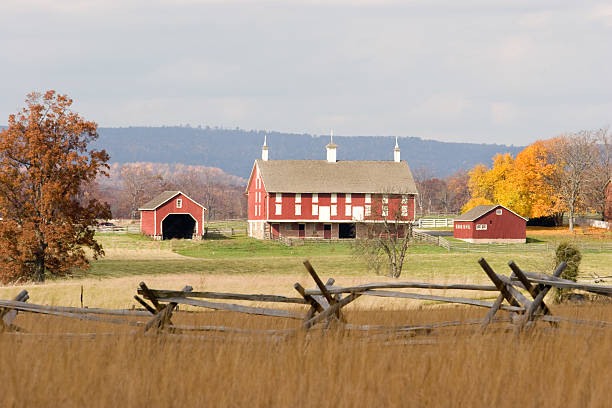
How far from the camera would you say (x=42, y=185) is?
3409 cm

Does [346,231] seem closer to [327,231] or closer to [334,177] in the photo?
[327,231]

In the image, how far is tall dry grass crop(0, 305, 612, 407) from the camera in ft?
20.4

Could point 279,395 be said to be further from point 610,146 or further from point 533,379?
point 610,146

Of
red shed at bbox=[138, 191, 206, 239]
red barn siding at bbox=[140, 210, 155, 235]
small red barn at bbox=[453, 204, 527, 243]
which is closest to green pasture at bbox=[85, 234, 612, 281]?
red barn siding at bbox=[140, 210, 155, 235]

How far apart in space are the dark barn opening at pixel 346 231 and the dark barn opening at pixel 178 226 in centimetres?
1591

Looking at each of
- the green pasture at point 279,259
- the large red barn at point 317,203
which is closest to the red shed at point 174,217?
the green pasture at point 279,259

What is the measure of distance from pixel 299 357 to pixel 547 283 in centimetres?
323

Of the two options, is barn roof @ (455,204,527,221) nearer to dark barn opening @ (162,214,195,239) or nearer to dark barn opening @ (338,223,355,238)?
dark barn opening @ (338,223,355,238)

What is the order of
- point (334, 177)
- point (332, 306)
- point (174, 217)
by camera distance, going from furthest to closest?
1. point (174, 217)
2. point (334, 177)
3. point (332, 306)

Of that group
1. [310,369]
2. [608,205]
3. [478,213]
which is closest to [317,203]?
[478,213]

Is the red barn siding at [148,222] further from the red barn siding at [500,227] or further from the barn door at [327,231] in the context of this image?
the red barn siding at [500,227]

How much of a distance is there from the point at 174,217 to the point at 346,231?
18567 millimetres

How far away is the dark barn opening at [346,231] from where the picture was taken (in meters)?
80.3

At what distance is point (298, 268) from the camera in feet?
169
